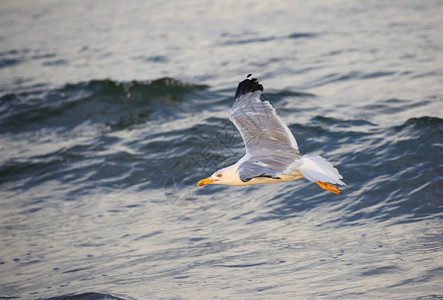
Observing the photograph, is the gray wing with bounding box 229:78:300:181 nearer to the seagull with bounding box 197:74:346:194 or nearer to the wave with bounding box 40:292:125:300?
the seagull with bounding box 197:74:346:194

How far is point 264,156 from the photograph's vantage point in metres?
6.71

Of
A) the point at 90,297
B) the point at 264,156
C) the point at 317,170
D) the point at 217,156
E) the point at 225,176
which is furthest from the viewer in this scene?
the point at 217,156

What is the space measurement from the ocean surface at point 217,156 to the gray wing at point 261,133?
1.16 meters

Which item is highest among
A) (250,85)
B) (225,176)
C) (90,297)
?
(250,85)

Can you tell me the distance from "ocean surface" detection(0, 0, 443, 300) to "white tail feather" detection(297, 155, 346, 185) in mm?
1036

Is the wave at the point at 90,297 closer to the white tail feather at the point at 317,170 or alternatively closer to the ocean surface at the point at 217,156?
the ocean surface at the point at 217,156

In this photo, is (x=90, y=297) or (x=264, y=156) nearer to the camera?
(x=90, y=297)

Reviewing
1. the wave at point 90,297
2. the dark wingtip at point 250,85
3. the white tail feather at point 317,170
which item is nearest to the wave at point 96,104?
the dark wingtip at point 250,85

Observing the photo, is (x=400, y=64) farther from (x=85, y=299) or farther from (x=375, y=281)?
(x=85, y=299)

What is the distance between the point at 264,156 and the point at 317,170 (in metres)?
0.70

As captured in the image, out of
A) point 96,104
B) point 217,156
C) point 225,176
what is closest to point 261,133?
point 225,176

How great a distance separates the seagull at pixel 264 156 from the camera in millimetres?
6160

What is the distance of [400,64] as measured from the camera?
13.1m

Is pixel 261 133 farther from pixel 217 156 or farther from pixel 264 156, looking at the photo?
pixel 217 156
